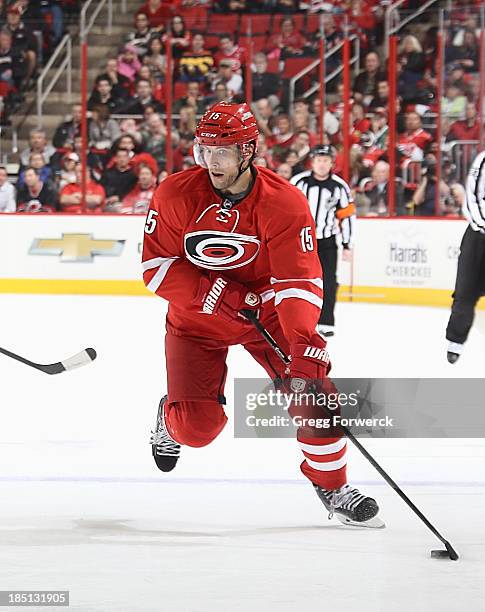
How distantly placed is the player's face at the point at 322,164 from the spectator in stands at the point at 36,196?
3.24 metres

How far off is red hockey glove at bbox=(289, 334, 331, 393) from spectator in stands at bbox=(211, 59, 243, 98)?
7.96 metres

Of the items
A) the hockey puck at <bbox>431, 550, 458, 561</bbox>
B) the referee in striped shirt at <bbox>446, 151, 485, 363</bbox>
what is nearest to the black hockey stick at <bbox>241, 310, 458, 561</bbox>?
the hockey puck at <bbox>431, 550, 458, 561</bbox>

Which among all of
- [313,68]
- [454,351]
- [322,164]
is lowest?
[454,351]

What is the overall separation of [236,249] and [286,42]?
298 inches

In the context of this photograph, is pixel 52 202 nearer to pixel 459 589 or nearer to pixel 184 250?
pixel 184 250

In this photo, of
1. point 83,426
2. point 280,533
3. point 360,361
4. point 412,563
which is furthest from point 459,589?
point 360,361

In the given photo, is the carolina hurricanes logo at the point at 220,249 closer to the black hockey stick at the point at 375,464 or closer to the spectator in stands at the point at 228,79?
the black hockey stick at the point at 375,464

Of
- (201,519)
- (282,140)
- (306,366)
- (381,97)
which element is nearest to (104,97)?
(282,140)

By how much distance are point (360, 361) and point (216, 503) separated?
317cm

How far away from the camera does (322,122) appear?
35.6 feet

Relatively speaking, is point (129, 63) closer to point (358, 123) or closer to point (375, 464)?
point (358, 123)

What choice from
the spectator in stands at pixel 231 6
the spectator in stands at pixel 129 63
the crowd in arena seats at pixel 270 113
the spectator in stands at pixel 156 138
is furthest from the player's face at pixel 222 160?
the spectator in stands at pixel 231 6

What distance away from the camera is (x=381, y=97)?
1085cm

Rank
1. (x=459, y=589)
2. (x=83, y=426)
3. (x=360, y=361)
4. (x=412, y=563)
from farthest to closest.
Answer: (x=360, y=361)
(x=83, y=426)
(x=412, y=563)
(x=459, y=589)
